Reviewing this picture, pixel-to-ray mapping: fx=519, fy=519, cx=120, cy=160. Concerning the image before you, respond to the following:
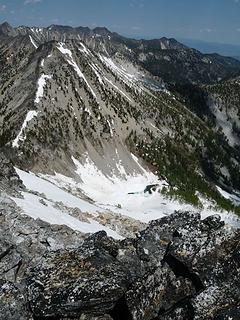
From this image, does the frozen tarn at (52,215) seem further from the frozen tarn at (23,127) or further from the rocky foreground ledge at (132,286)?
the frozen tarn at (23,127)

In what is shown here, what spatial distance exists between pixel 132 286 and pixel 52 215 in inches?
637

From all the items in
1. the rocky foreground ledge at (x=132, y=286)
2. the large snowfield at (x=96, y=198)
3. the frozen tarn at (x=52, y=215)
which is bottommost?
the large snowfield at (x=96, y=198)

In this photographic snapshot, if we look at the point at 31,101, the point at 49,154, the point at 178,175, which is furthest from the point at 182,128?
the point at 49,154

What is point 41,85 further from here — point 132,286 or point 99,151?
point 132,286

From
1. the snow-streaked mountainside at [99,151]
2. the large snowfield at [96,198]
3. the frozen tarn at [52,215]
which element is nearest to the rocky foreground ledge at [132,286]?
the frozen tarn at [52,215]

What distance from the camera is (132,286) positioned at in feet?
54.3

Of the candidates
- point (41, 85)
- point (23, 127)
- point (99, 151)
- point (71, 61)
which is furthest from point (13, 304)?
point (71, 61)

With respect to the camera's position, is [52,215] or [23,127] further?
[23,127]

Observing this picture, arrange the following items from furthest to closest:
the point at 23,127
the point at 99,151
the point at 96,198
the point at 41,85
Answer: the point at 41,85 → the point at 99,151 → the point at 23,127 → the point at 96,198

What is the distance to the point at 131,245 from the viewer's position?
21.5 m

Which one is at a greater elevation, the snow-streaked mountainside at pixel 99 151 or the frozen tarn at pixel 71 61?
the frozen tarn at pixel 71 61

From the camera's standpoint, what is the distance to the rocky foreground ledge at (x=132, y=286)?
49.9 feet

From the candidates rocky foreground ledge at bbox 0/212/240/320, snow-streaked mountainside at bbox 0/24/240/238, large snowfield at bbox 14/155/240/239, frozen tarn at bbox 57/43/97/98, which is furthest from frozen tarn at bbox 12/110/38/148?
rocky foreground ledge at bbox 0/212/240/320

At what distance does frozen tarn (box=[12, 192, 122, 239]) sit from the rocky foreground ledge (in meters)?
11.2
